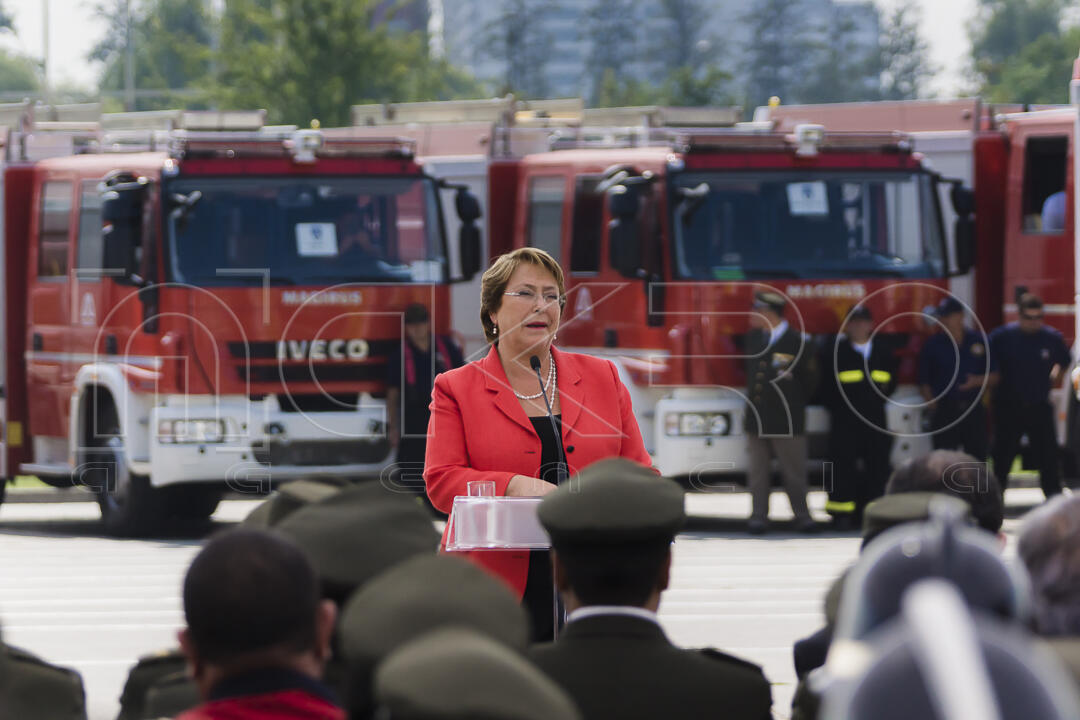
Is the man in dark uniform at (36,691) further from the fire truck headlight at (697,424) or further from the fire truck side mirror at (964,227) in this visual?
the fire truck side mirror at (964,227)

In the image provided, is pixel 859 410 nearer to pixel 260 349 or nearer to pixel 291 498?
pixel 260 349

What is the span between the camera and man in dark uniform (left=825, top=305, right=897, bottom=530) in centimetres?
1574

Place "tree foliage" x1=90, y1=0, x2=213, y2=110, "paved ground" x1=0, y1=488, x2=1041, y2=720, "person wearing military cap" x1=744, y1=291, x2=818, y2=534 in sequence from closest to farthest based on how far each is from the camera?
"paved ground" x1=0, y1=488, x2=1041, y2=720 → "person wearing military cap" x1=744, y1=291, x2=818, y2=534 → "tree foliage" x1=90, y1=0, x2=213, y2=110

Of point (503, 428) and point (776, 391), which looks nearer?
point (503, 428)

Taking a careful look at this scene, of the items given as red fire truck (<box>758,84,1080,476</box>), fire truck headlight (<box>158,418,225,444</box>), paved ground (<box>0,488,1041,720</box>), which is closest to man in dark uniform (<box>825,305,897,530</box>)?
paved ground (<box>0,488,1041,720</box>)

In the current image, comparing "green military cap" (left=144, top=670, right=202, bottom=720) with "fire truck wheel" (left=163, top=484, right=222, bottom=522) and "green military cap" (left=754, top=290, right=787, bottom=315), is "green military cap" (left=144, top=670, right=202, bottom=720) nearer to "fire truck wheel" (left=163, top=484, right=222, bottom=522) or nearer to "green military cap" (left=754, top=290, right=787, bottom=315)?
"green military cap" (left=754, top=290, right=787, bottom=315)

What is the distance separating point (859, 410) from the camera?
622 inches

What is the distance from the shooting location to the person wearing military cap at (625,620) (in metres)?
3.43

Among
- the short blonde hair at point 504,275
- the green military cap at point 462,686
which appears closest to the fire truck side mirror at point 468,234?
the short blonde hair at point 504,275

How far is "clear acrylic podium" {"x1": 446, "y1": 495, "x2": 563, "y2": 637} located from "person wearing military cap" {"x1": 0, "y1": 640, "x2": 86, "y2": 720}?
128 centimetres

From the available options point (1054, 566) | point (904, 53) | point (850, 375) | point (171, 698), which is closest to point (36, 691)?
point (171, 698)

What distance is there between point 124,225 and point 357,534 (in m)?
12.5

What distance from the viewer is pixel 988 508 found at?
470 cm

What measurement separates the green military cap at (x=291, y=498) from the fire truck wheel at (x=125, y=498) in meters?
12.5
